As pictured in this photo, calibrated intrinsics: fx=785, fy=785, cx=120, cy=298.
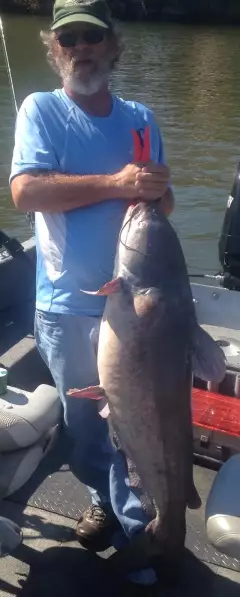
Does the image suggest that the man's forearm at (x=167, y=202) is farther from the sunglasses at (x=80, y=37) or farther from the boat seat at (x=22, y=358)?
the boat seat at (x=22, y=358)

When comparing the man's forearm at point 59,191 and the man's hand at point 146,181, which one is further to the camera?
the man's forearm at point 59,191

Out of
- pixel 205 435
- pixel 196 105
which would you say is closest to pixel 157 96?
pixel 196 105

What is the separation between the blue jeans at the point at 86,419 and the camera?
297 centimetres

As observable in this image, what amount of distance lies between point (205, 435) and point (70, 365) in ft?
3.77

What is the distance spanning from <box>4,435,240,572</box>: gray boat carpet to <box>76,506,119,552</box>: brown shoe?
40 centimetres

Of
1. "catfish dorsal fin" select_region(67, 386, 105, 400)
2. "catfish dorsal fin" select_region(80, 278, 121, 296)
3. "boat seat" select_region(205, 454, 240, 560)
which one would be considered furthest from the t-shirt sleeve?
"boat seat" select_region(205, 454, 240, 560)

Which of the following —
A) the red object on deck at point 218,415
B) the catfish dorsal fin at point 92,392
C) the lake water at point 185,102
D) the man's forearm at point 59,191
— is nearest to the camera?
the catfish dorsal fin at point 92,392

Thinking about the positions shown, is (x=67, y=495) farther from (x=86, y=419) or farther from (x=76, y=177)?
(x=76, y=177)

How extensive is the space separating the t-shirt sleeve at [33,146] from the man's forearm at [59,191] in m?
0.04

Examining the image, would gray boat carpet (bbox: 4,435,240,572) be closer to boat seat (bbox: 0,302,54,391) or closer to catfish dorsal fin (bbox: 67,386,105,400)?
boat seat (bbox: 0,302,54,391)

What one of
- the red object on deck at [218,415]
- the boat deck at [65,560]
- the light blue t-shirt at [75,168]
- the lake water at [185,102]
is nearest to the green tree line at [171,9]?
the lake water at [185,102]

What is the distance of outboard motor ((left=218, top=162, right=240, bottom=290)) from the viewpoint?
17.5 feet

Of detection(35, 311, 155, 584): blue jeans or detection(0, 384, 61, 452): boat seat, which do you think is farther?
detection(0, 384, 61, 452): boat seat

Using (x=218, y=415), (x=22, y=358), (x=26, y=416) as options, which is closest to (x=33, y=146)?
(x=26, y=416)
